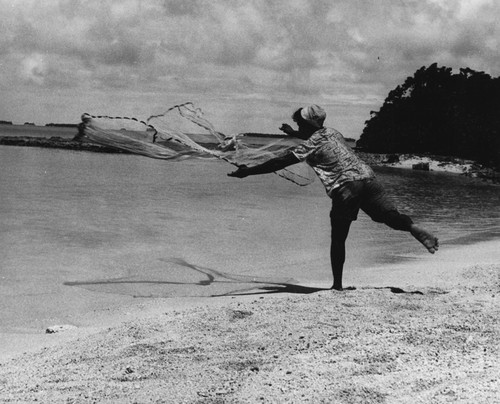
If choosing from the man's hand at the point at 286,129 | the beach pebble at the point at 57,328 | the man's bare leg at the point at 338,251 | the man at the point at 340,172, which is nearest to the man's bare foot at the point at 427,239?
the man at the point at 340,172

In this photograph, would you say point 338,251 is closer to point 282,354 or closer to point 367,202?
point 367,202

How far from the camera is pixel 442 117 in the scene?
59062mm

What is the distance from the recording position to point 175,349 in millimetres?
4547

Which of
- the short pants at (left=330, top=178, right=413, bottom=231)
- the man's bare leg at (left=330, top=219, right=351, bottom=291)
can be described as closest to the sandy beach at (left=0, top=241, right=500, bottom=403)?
the man's bare leg at (left=330, top=219, right=351, bottom=291)

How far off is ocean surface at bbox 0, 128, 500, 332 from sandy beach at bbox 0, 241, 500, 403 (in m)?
1.61

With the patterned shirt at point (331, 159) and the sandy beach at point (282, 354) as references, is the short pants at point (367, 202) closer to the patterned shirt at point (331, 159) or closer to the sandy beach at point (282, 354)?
the patterned shirt at point (331, 159)

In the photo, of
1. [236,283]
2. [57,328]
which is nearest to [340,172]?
[236,283]

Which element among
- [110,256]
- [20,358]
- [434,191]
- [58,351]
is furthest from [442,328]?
[434,191]

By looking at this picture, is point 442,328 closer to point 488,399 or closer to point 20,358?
point 488,399

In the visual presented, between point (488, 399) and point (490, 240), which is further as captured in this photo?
point (490, 240)

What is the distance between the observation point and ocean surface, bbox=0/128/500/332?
7.86 meters

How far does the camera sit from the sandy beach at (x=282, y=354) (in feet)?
11.9

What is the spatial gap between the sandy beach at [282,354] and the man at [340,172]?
808mm

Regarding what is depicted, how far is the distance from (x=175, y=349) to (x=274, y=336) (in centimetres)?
76
